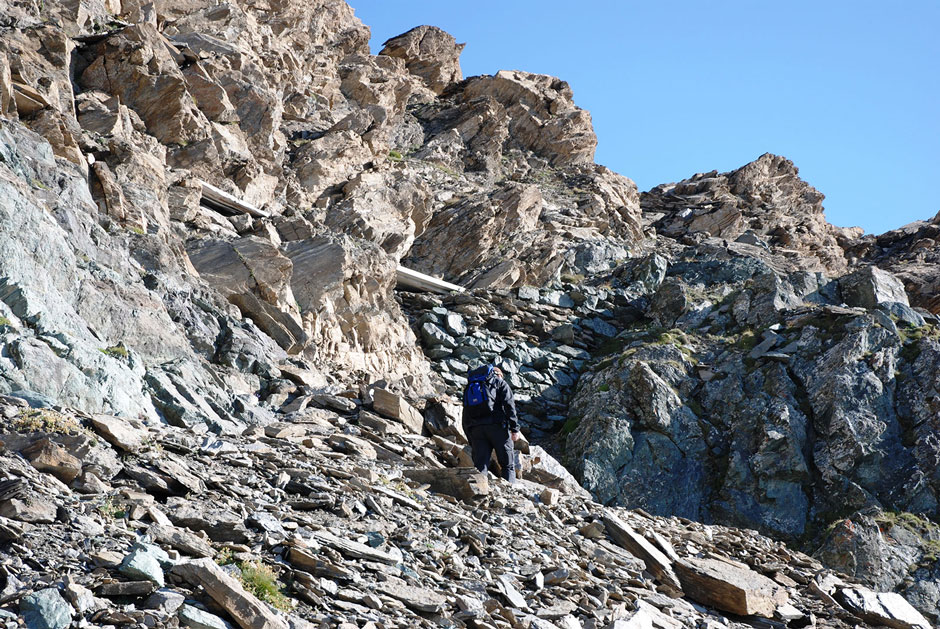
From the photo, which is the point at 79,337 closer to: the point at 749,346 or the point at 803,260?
the point at 749,346

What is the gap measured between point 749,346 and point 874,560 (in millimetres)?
9234

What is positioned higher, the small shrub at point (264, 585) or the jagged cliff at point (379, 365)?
the jagged cliff at point (379, 365)

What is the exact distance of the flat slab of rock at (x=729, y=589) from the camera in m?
8.85

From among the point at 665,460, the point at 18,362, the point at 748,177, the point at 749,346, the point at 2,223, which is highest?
the point at 748,177

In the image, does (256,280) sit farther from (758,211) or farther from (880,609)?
(758,211)

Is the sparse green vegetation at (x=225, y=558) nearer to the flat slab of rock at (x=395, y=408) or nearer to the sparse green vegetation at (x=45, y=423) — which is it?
the sparse green vegetation at (x=45, y=423)

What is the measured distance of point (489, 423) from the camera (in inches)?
462

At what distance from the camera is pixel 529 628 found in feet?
21.6

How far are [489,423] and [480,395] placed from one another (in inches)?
18.0

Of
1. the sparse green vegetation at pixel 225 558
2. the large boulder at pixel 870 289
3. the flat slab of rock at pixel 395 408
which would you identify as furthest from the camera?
the large boulder at pixel 870 289

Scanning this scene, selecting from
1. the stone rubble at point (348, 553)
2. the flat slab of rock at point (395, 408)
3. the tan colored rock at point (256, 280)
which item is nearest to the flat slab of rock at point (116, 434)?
the stone rubble at point (348, 553)

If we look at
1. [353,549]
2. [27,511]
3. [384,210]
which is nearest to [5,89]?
[27,511]

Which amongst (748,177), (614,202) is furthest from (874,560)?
(748,177)

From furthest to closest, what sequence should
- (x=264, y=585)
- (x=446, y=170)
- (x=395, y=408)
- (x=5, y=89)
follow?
(x=446, y=170) → (x=5, y=89) → (x=395, y=408) → (x=264, y=585)
